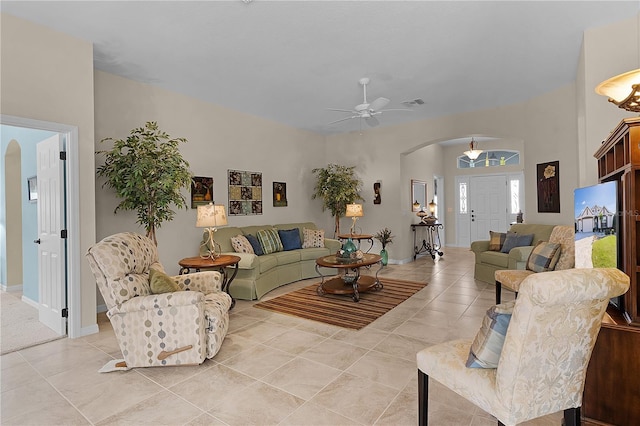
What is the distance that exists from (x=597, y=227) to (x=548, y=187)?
3831mm

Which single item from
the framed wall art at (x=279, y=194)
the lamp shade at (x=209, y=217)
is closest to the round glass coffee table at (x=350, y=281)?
the lamp shade at (x=209, y=217)

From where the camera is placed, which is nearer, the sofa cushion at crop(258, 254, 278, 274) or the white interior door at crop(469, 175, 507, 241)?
the sofa cushion at crop(258, 254, 278, 274)

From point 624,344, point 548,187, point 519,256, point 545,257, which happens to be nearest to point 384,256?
point 519,256

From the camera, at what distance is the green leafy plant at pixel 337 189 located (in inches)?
283

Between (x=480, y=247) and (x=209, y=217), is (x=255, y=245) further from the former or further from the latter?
(x=480, y=247)

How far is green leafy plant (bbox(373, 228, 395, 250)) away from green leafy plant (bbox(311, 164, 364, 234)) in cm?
91

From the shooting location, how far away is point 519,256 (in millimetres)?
4781

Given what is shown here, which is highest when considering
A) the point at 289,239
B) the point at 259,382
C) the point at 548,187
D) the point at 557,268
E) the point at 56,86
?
the point at 56,86

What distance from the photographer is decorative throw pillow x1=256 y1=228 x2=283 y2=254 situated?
18.2ft

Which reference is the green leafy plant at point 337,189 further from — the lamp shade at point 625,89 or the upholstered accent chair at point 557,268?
the lamp shade at point 625,89

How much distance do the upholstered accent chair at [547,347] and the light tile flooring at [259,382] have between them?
2.14ft

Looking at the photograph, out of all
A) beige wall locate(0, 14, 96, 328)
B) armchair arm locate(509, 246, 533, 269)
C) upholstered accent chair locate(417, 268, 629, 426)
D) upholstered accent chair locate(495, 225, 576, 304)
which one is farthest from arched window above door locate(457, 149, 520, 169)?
beige wall locate(0, 14, 96, 328)

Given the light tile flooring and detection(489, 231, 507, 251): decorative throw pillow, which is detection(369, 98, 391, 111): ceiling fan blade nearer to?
the light tile flooring

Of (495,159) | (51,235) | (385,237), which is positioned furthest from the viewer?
(495,159)
